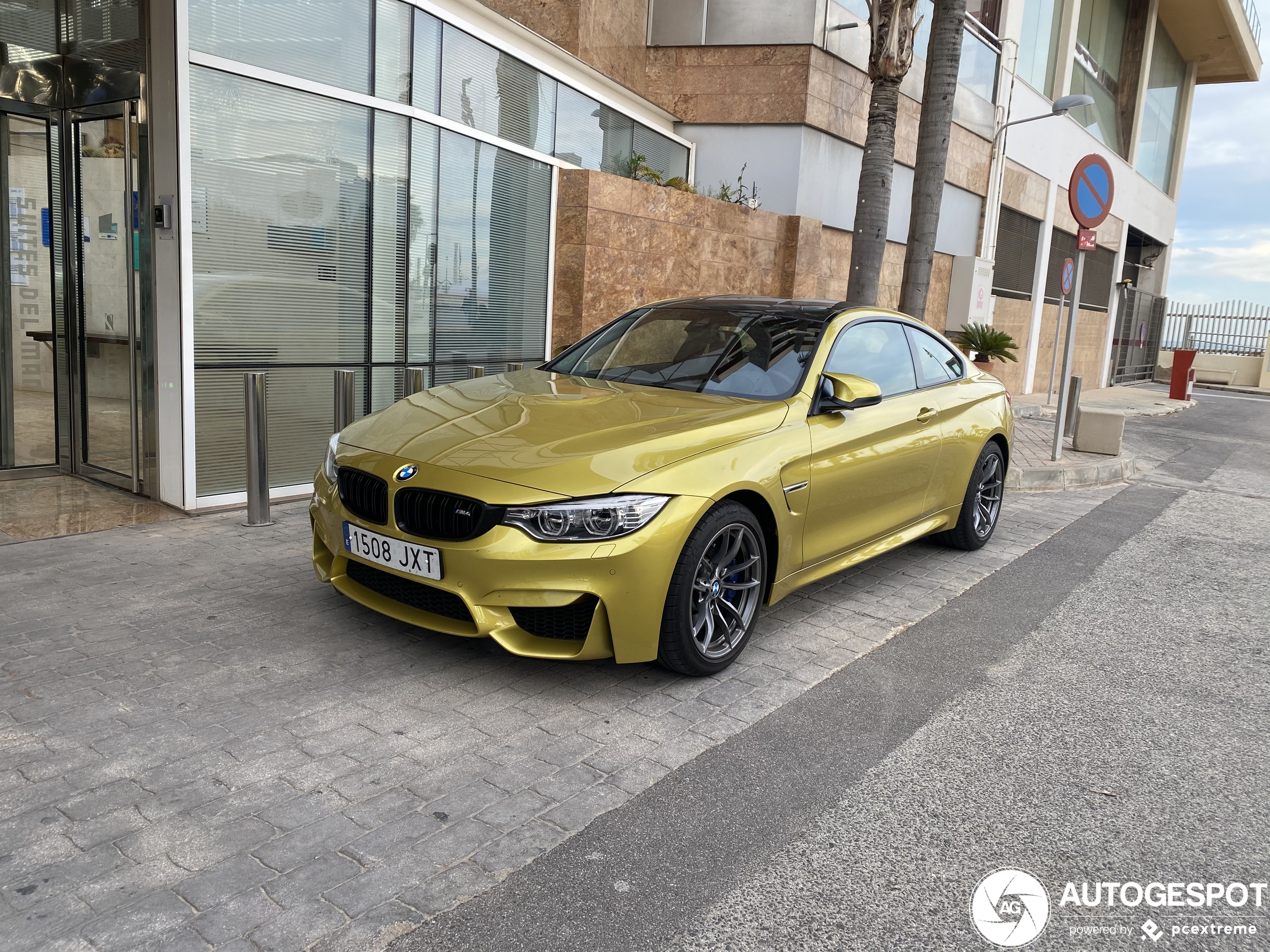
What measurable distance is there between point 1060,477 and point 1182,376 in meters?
17.6

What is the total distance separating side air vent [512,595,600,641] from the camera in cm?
371

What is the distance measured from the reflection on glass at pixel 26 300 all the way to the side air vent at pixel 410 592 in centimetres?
479

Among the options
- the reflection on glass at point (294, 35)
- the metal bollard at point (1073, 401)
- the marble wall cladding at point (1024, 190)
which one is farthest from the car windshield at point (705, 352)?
the marble wall cladding at point (1024, 190)

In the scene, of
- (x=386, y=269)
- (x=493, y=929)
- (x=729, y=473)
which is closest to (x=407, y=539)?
(x=729, y=473)

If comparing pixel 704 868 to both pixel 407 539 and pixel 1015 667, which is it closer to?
pixel 407 539

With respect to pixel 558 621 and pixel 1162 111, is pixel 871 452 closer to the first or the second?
pixel 558 621

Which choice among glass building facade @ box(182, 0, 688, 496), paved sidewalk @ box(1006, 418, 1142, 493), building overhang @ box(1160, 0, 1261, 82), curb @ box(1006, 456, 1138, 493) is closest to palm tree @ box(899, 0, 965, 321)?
paved sidewalk @ box(1006, 418, 1142, 493)

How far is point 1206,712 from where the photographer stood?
4.19 metres

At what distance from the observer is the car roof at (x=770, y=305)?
210 inches

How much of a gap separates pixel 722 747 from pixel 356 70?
6.33 meters

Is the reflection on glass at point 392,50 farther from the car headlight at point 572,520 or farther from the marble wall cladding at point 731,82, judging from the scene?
the marble wall cladding at point 731,82

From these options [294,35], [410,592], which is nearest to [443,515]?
[410,592]

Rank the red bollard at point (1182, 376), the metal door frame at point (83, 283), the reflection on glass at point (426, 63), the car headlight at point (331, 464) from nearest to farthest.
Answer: the car headlight at point (331, 464) < the metal door frame at point (83, 283) < the reflection on glass at point (426, 63) < the red bollard at point (1182, 376)

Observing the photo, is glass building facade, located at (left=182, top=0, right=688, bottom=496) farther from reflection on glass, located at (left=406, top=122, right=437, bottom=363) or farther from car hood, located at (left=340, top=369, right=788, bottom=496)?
car hood, located at (left=340, top=369, right=788, bottom=496)
